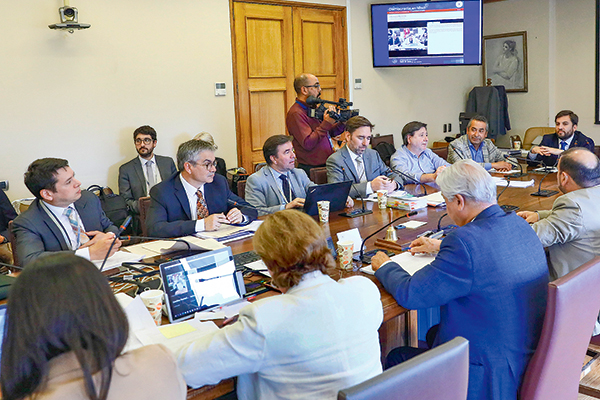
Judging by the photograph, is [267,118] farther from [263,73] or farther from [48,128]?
[48,128]

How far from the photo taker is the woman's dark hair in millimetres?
1042

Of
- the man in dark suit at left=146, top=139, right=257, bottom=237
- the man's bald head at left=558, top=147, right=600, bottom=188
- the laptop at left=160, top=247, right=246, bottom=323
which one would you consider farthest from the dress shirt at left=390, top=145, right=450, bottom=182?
the laptop at left=160, top=247, right=246, bottom=323

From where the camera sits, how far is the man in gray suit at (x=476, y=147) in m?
5.34

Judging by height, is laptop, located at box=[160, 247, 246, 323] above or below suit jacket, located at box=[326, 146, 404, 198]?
below

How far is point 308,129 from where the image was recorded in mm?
4988

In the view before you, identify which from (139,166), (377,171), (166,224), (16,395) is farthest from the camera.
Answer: (139,166)

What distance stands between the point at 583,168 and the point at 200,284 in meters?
1.84

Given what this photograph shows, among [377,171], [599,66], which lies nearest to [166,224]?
[377,171]

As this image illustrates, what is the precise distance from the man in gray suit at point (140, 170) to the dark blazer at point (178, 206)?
1.75m

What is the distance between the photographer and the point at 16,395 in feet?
3.47

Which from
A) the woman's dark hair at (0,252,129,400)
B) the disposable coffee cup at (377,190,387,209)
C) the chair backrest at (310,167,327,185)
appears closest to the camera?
the woman's dark hair at (0,252,129,400)

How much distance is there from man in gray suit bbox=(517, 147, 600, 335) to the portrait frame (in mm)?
5925

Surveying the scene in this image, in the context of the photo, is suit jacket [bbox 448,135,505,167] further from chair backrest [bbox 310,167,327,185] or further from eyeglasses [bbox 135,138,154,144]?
eyeglasses [bbox 135,138,154,144]

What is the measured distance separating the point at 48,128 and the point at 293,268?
12.9 ft
